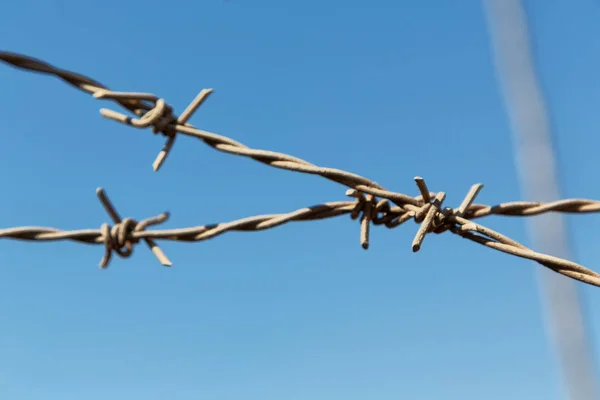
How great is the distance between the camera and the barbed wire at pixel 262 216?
175cm

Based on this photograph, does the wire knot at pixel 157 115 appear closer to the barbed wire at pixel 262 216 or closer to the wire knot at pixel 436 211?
the barbed wire at pixel 262 216

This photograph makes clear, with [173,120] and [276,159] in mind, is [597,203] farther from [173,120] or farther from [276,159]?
[173,120]

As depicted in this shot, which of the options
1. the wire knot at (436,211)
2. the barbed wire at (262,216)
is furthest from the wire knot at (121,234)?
the wire knot at (436,211)

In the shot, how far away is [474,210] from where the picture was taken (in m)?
1.84

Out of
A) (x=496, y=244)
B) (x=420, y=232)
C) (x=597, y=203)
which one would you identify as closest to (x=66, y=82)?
(x=420, y=232)

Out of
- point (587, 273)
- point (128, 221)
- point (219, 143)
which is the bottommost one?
point (587, 273)

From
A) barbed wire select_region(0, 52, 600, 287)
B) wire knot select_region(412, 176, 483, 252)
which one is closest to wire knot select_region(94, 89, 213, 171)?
barbed wire select_region(0, 52, 600, 287)

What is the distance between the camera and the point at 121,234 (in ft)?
5.78

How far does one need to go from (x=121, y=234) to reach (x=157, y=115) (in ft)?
0.74

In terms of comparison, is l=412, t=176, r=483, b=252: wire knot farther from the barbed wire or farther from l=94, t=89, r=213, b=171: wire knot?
l=94, t=89, r=213, b=171: wire knot

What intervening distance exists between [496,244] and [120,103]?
73cm

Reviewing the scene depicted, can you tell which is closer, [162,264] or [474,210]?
[162,264]

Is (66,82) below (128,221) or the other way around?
the other way around

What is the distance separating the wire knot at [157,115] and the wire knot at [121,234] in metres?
0.13
